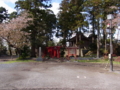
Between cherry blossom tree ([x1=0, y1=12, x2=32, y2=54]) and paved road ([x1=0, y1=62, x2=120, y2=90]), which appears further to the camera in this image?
cherry blossom tree ([x1=0, y1=12, x2=32, y2=54])

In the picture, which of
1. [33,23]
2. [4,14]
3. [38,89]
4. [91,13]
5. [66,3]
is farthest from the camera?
[4,14]

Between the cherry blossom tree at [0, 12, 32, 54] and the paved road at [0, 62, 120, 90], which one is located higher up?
the cherry blossom tree at [0, 12, 32, 54]

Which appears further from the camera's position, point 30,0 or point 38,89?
point 30,0

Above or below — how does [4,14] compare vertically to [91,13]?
above

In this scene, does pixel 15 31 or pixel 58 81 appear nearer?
pixel 58 81

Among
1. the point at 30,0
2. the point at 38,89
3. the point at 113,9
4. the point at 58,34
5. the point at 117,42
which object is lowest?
the point at 38,89

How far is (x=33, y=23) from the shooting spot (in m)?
22.8

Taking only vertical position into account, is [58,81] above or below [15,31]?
below

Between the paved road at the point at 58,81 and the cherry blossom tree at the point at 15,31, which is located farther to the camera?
the cherry blossom tree at the point at 15,31

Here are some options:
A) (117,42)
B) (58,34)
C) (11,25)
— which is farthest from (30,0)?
(117,42)

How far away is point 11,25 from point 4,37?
2.21 meters

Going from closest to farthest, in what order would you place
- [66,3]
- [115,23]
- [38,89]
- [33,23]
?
[38,89] < [115,23] < [33,23] < [66,3]

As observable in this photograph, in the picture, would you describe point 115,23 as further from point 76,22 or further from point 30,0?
point 30,0

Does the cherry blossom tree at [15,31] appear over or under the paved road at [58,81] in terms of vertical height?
over
